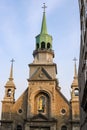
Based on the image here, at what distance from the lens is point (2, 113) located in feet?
142

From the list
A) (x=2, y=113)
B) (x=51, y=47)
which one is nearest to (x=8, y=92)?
(x=2, y=113)

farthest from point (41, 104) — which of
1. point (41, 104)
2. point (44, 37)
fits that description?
point (44, 37)

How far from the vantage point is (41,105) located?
43.8 m

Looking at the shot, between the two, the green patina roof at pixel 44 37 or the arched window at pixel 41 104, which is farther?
the green patina roof at pixel 44 37

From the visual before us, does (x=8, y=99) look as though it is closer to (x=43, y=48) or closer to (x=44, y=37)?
(x=43, y=48)

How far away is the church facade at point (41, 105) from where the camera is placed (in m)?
42.2

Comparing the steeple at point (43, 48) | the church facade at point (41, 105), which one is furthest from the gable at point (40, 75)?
the steeple at point (43, 48)

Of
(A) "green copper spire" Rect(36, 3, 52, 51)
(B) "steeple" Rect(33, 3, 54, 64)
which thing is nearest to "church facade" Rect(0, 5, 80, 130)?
(B) "steeple" Rect(33, 3, 54, 64)

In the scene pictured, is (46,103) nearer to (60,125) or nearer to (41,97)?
(41,97)

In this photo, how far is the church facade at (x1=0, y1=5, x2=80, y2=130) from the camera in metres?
42.2

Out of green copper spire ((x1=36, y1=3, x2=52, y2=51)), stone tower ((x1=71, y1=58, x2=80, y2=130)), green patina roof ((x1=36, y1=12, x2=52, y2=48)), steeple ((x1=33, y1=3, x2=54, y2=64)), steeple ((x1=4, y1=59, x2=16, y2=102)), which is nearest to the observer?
stone tower ((x1=71, y1=58, x2=80, y2=130))

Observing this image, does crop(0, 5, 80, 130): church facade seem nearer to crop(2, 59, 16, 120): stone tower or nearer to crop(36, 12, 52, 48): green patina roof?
crop(2, 59, 16, 120): stone tower

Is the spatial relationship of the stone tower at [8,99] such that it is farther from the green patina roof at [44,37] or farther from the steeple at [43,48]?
the green patina roof at [44,37]

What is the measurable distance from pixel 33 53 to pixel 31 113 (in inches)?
438
